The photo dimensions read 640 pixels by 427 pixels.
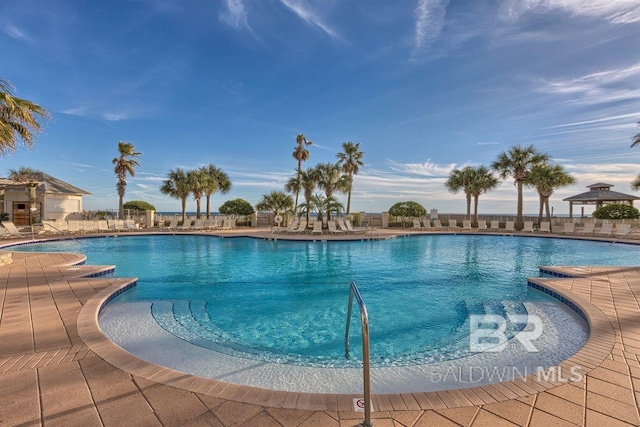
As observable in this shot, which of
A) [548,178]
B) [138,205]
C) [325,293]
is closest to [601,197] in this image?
[548,178]

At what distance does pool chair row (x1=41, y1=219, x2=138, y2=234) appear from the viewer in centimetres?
1789

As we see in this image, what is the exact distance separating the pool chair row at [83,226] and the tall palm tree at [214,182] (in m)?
6.86

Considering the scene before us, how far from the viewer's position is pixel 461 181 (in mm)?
26172

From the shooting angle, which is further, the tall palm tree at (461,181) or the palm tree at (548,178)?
the tall palm tree at (461,181)

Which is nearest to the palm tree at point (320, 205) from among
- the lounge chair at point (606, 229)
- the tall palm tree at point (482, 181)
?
the tall palm tree at point (482, 181)

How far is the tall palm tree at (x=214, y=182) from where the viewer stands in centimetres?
2592

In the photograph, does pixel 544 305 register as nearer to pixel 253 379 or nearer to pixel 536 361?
pixel 536 361

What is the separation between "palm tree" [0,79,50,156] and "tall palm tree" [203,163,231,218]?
16003 mm

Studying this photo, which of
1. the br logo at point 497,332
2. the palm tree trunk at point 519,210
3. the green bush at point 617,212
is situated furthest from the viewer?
the palm tree trunk at point 519,210

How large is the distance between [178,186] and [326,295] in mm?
22640

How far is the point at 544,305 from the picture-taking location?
5.53 metres

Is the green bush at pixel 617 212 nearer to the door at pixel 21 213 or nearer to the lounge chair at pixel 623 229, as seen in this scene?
the lounge chair at pixel 623 229

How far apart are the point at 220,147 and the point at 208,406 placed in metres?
25.4

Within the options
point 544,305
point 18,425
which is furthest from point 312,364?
point 544,305
